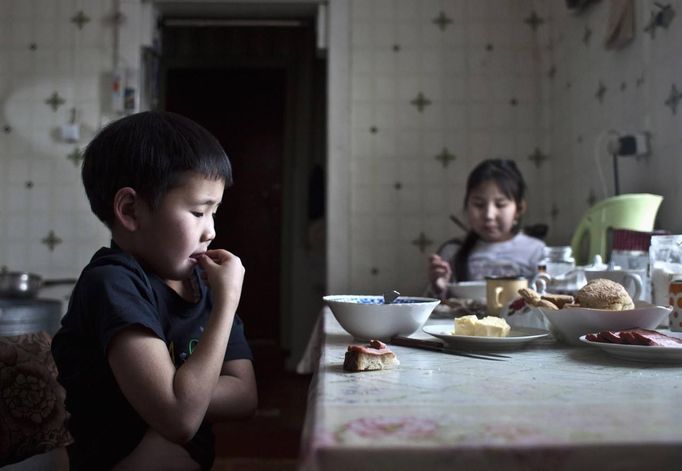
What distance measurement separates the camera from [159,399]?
0.70 meters

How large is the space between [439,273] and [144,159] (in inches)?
42.4

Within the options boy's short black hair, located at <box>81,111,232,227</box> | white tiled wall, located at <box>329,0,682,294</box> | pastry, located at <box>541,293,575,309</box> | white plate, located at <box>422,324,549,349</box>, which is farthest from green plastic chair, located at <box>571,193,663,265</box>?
boy's short black hair, located at <box>81,111,232,227</box>

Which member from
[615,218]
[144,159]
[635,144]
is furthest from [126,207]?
[635,144]

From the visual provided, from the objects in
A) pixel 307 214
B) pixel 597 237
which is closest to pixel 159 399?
pixel 597 237

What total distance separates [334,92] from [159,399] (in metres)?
2.34

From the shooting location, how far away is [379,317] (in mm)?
888

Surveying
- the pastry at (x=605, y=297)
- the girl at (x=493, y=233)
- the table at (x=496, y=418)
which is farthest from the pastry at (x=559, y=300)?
the girl at (x=493, y=233)

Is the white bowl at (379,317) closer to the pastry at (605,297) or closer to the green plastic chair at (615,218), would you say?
the pastry at (605,297)

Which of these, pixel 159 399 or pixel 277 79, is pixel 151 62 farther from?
pixel 159 399

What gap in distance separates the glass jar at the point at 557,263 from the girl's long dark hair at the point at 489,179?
0.80 metres

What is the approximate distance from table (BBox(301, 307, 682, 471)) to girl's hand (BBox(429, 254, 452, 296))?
103 cm

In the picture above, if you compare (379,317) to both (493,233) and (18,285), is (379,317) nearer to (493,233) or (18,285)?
(493,233)

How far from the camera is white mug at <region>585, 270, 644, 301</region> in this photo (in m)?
1.14

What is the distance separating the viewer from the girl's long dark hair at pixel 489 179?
2273mm
